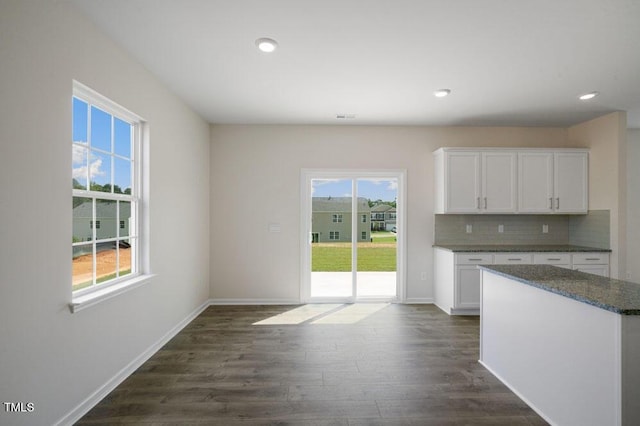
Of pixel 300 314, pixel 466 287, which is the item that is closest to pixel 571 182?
pixel 466 287

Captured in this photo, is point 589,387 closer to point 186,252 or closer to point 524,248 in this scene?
point 524,248

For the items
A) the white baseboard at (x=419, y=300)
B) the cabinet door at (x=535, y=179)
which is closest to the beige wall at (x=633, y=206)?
the cabinet door at (x=535, y=179)

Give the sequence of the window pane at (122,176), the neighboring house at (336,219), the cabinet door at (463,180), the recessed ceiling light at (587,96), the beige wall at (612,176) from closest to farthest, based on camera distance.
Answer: the window pane at (122,176), the recessed ceiling light at (587,96), the beige wall at (612,176), the cabinet door at (463,180), the neighboring house at (336,219)

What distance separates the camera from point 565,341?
1916 mm

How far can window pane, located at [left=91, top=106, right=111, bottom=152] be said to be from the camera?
2375 millimetres

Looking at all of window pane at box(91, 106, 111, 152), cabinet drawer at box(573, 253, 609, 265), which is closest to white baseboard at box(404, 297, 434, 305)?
cabinet drawer at box(573, 253, 609, 265)

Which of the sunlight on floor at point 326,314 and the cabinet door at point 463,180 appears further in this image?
the cabinet door at point 463,180

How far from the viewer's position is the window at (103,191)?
7.20 feet

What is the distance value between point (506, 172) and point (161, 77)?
4617 mm

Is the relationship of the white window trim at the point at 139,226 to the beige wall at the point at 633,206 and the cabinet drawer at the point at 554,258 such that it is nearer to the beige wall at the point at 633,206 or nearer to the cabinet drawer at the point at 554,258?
the cabinet drawer at the point at 554,258

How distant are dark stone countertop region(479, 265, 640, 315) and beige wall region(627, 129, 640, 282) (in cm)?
376

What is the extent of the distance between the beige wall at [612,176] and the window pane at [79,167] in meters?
6.01

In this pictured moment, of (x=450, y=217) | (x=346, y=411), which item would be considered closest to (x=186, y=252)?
(x=346, y=411)

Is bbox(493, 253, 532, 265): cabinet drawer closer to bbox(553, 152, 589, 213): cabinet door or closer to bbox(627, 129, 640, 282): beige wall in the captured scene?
bbox(553, 152, 589, 213): cabinet door
